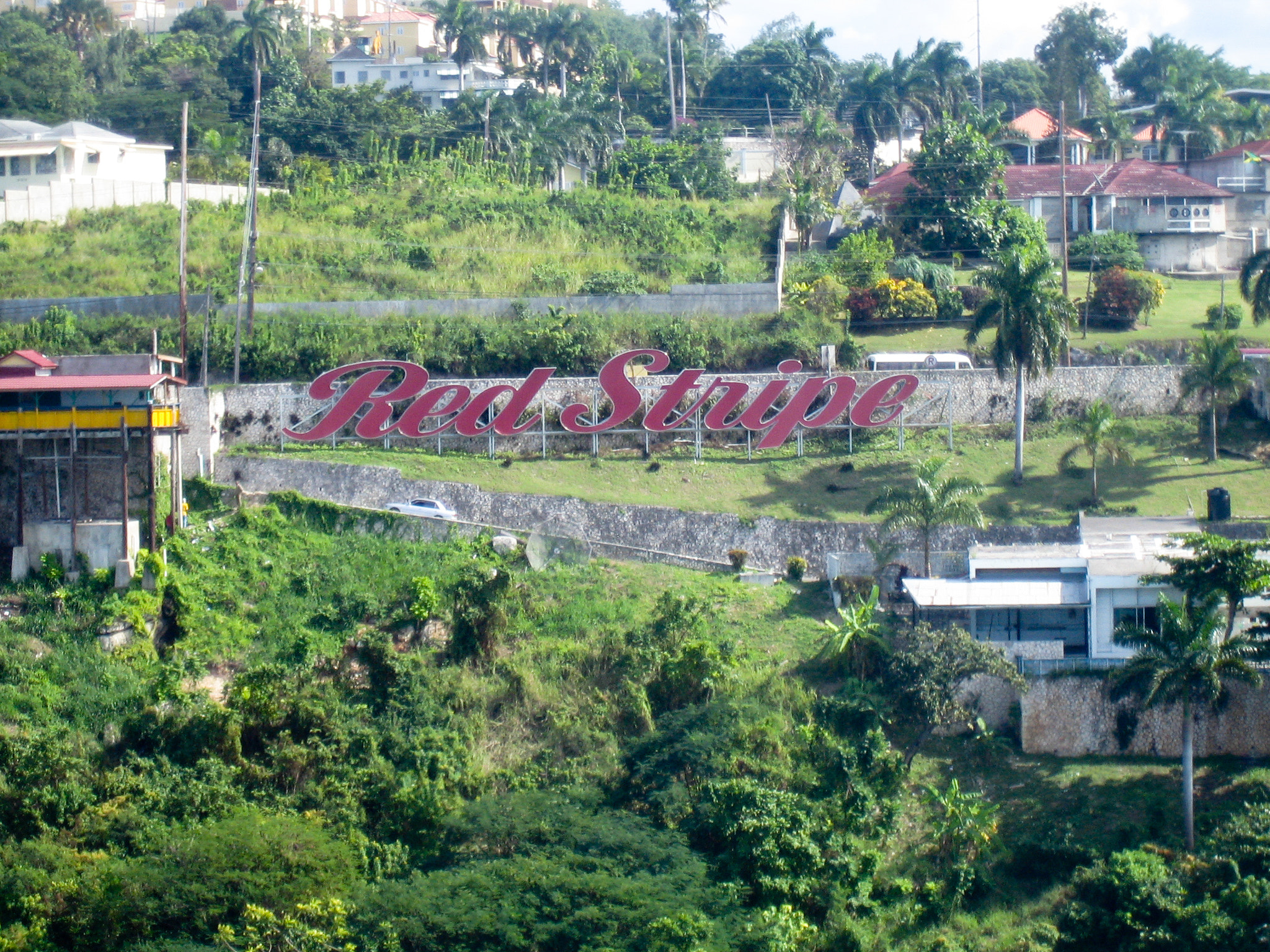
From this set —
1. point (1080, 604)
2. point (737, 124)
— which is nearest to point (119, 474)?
point (1080, 604)

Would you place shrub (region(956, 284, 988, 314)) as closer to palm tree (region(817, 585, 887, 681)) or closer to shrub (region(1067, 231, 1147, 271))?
shrub (region(1067, 231, 1147, 271))

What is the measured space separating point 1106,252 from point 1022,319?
2189cm

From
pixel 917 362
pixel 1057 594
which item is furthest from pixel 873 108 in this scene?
pixel 1057 594

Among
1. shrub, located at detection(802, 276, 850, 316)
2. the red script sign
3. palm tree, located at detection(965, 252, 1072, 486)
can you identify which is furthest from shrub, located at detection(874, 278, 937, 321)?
palm tree, located at detection(965, 252, 1072, 486)

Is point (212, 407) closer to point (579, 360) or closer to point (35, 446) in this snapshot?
point (35, 446)

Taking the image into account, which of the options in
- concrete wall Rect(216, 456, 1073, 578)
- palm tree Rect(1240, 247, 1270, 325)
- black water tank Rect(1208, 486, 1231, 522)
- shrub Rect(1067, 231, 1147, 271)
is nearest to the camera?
concrete wall Rect(216, 456, 1073, 578)

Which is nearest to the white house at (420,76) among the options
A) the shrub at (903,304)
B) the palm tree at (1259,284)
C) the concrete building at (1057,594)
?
the shrub at (903,304)

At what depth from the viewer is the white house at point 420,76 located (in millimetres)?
102312

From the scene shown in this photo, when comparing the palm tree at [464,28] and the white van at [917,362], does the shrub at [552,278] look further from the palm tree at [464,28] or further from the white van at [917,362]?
the palm tree at [464,28]

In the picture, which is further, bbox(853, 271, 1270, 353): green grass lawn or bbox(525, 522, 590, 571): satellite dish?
bbox(853, 271, 1270, 353): green grass lawn

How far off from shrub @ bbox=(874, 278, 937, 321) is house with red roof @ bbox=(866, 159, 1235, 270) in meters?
10.6

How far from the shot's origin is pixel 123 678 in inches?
1431

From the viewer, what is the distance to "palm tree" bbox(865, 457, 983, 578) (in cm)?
4053

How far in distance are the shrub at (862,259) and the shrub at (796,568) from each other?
69.6 ft
